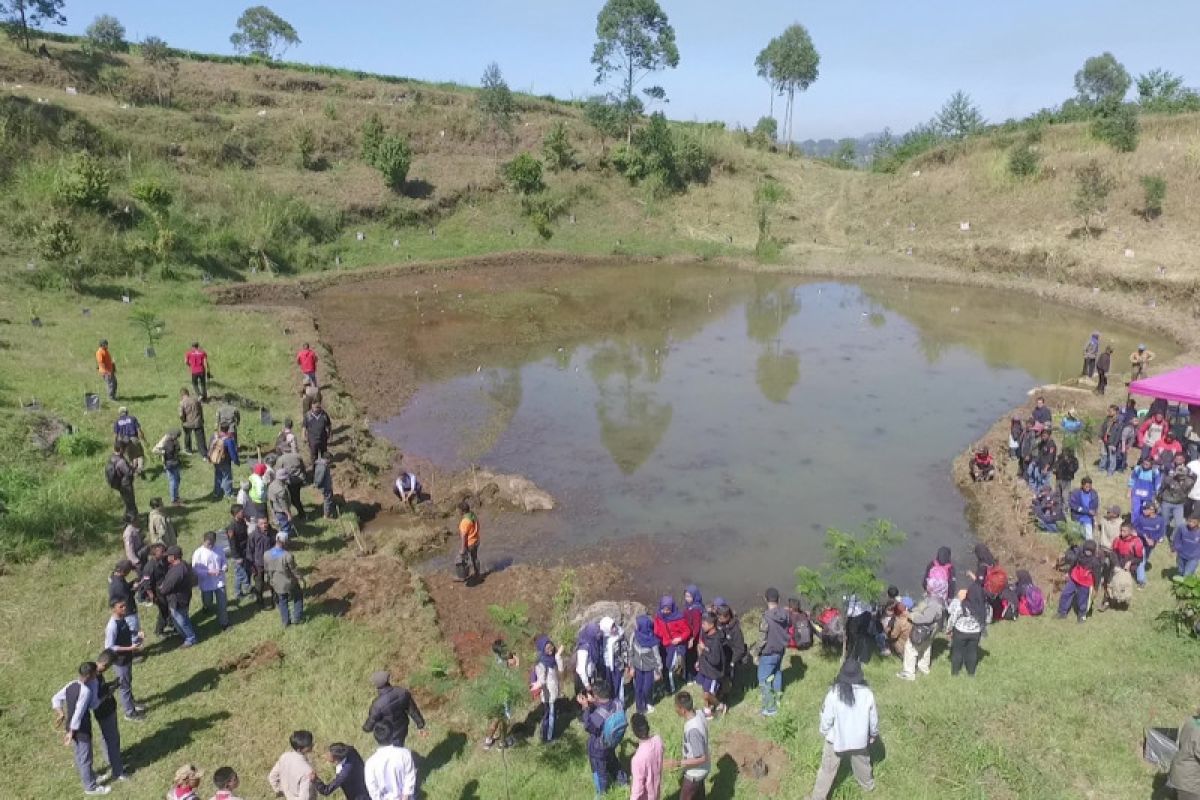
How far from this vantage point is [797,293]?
118ft

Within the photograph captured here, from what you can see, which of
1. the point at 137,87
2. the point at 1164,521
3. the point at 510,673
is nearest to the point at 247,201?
the point at 137,87

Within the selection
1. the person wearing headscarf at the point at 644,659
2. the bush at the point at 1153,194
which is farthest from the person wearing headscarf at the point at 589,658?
the bush at the point at 1153,194

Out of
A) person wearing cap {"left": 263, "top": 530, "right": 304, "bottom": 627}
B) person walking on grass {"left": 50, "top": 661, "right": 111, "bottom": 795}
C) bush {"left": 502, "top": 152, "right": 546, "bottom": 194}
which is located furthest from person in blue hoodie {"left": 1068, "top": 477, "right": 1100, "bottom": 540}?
bush {"left": 502, "top": 152, "right": 546, "bottom": 194}

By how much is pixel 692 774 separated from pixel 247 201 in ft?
121

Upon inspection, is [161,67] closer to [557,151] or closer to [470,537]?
[557,151]

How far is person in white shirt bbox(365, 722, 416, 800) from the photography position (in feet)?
22.4

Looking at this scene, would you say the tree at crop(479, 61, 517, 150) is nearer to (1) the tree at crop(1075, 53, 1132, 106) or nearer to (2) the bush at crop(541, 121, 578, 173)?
(2) the bush at crop(541, 121, 578, 173)

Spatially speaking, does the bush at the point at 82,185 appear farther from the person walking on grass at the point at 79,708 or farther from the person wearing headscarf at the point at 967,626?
the person wearing headscarf at the point at 967,626

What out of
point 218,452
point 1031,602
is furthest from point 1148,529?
point 218,452

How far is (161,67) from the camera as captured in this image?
157 ft

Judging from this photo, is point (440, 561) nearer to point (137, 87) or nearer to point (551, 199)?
point (551, 199)

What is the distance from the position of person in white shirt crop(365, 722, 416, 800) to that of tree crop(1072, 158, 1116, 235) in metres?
40.8

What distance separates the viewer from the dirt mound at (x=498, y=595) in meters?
11.7

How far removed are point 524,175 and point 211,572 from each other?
37.4m
